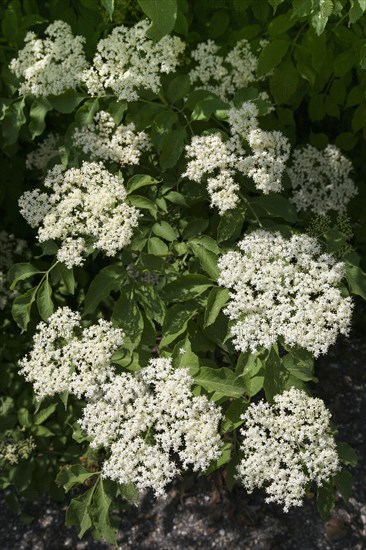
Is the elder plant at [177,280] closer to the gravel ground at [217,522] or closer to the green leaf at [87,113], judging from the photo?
the green leaf at [87,113]

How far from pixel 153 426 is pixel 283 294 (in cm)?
92

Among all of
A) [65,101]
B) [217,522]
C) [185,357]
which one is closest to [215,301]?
[185,357]

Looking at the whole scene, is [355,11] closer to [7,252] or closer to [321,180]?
[321,180]

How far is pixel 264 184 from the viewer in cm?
338

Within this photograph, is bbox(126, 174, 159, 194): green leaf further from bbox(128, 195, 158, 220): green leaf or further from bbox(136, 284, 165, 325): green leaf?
bbox(136, 284, 165, 325): green leaf

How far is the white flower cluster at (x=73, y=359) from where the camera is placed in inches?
127

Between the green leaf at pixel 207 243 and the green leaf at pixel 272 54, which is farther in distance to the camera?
the green leaf at pixel 272 54

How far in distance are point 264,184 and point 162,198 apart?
609mm

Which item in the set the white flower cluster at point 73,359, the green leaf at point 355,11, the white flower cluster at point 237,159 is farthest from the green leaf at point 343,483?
the green leaf at point 355,11

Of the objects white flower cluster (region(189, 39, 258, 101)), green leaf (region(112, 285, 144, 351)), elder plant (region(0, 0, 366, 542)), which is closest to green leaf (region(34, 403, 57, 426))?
elder plant (region(0, 0, 366, 542))

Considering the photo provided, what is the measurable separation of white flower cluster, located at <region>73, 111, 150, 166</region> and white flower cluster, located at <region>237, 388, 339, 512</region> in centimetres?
157

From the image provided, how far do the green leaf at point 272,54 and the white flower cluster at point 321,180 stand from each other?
0.79m

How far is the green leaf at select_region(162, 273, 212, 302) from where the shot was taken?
3293 millimetres

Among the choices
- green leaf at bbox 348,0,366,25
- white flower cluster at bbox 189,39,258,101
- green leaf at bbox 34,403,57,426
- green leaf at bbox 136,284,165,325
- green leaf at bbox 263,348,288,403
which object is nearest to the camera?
green leaf at bbox 348,0,366,25
